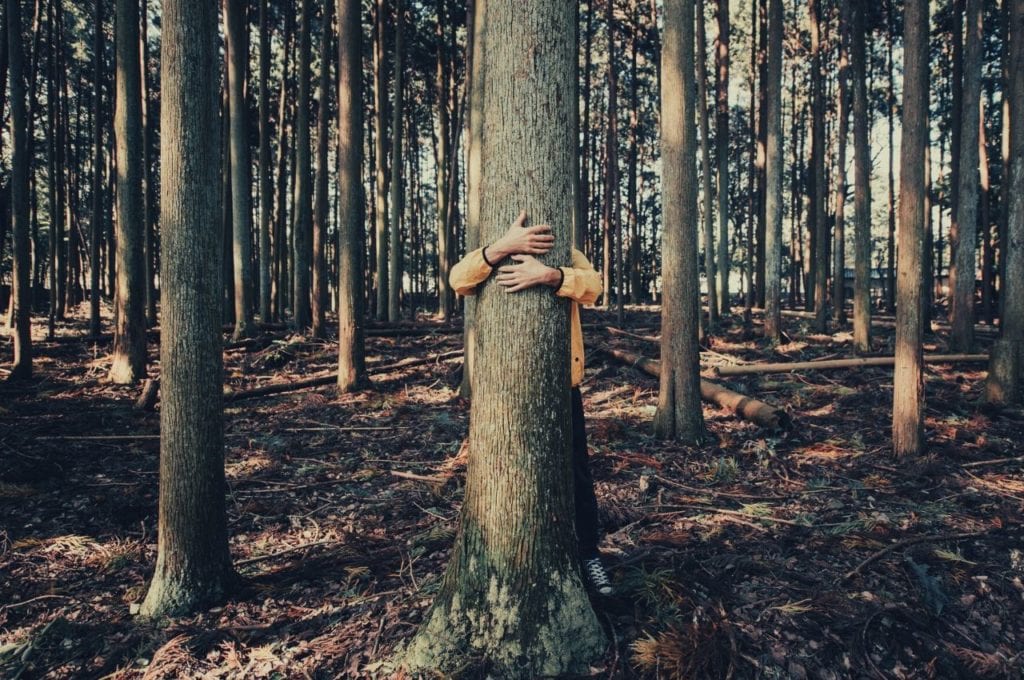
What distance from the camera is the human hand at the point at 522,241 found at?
2.89 metres

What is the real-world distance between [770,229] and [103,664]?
12870 mm

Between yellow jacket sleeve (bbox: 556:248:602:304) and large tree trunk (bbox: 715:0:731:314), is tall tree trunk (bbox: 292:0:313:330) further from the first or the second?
yellow jacket sleeve (bbox: 556:248:602:304)

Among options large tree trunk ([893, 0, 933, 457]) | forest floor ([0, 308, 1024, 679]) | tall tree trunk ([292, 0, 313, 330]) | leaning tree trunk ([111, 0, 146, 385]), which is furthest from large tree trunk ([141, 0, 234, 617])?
tall tree trunk ([292, 0, 313, 330])

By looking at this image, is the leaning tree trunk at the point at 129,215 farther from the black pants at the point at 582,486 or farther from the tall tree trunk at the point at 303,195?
the black pants at the point at 582,486

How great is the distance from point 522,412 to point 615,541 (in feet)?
6.31

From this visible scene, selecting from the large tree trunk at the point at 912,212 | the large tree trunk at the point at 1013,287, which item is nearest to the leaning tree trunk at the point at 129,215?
the large tree trunk at the point at 912,212

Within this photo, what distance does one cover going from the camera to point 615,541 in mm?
4352

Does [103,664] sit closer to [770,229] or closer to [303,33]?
[770,229]

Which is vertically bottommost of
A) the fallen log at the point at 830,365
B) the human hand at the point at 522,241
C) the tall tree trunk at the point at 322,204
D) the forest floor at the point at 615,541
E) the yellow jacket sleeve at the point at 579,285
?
the forest floor at the point at 615,541

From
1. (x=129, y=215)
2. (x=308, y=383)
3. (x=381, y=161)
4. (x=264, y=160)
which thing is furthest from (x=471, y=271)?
(x=264, y=160)

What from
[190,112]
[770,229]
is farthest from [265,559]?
[770,229]

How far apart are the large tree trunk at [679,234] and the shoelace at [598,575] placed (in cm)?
372

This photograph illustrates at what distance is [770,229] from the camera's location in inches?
501

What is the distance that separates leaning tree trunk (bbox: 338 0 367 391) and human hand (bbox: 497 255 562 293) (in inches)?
265
